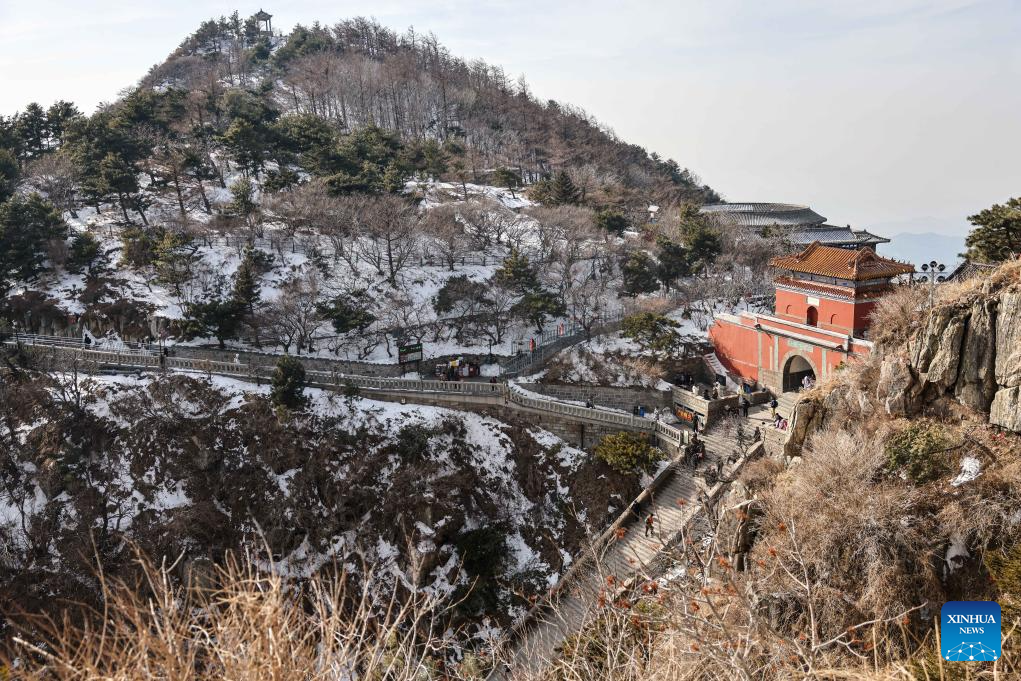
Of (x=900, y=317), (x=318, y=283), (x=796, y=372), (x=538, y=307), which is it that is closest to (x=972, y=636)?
(x=900, y=317)

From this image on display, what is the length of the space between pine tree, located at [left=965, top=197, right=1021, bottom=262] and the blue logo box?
16727mm

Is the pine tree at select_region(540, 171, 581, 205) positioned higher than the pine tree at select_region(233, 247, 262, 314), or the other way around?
the pine tree at select_region(540, 171, 581, 205)

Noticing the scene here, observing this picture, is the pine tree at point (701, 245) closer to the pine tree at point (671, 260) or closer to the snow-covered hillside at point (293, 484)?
the pine tree at point (671, 260)

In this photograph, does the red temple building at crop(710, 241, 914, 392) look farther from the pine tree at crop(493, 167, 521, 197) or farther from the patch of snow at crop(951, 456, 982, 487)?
the pine tree at crop(493, 167, 521, 197)

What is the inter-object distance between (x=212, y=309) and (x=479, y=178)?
27541mm

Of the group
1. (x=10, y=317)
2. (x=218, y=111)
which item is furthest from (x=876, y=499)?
(x=218, y=111)

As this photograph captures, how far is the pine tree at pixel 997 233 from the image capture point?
20875mm

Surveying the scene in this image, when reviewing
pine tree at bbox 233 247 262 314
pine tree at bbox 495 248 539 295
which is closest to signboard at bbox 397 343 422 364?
pine tree at bbox 495 248 539 295

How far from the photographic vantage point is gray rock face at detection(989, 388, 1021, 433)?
14711mm

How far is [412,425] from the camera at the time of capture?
2416 cm

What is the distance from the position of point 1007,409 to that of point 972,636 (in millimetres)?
8958

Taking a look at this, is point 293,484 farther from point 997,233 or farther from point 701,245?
point 997,233

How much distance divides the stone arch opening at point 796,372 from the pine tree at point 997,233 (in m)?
6.93

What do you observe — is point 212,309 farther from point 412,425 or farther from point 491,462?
point 491,462
